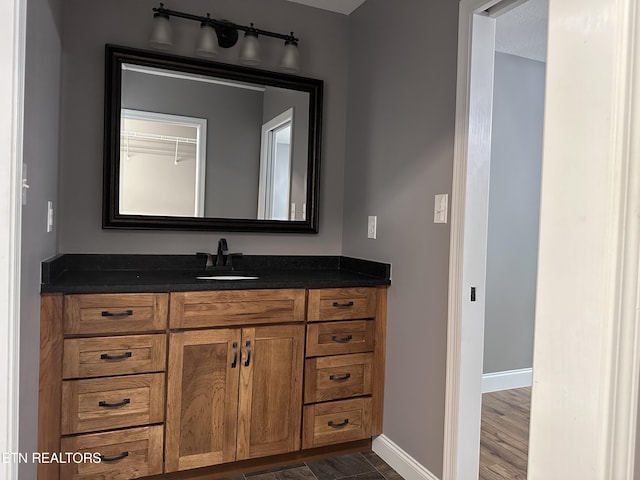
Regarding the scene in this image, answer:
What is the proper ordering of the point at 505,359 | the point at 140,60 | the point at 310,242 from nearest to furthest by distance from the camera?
the point at 140,60, the point at 310,242, the point at 505,359

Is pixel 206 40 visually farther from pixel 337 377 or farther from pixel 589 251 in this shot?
pixel 589 251

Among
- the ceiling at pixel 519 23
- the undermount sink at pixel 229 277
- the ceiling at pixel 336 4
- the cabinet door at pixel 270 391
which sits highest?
the ceiling at pixel 336 4

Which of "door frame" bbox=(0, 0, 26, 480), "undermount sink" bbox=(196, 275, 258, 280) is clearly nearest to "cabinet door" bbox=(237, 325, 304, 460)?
"undermount sink" bbox=(196, 275, 258, 280)

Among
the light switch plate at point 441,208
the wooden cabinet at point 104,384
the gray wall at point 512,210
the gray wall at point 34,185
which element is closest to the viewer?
the gray wall at point 34,185

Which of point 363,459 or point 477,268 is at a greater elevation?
point 477,268

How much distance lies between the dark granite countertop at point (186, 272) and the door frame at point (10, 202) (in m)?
0.55

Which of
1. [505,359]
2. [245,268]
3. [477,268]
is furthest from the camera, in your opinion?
[505,359]

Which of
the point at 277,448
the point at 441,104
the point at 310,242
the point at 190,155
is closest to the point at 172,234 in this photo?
the point at 190,155

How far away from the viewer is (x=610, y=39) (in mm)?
493

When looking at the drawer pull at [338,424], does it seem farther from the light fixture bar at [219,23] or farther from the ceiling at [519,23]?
the ceiling at [519,23]

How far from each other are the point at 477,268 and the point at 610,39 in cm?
144

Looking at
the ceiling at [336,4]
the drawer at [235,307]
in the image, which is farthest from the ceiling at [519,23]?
the drawer at [235,307]

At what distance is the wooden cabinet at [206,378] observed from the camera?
69.8 inches

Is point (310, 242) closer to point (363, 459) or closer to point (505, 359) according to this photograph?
point (363, 459)
